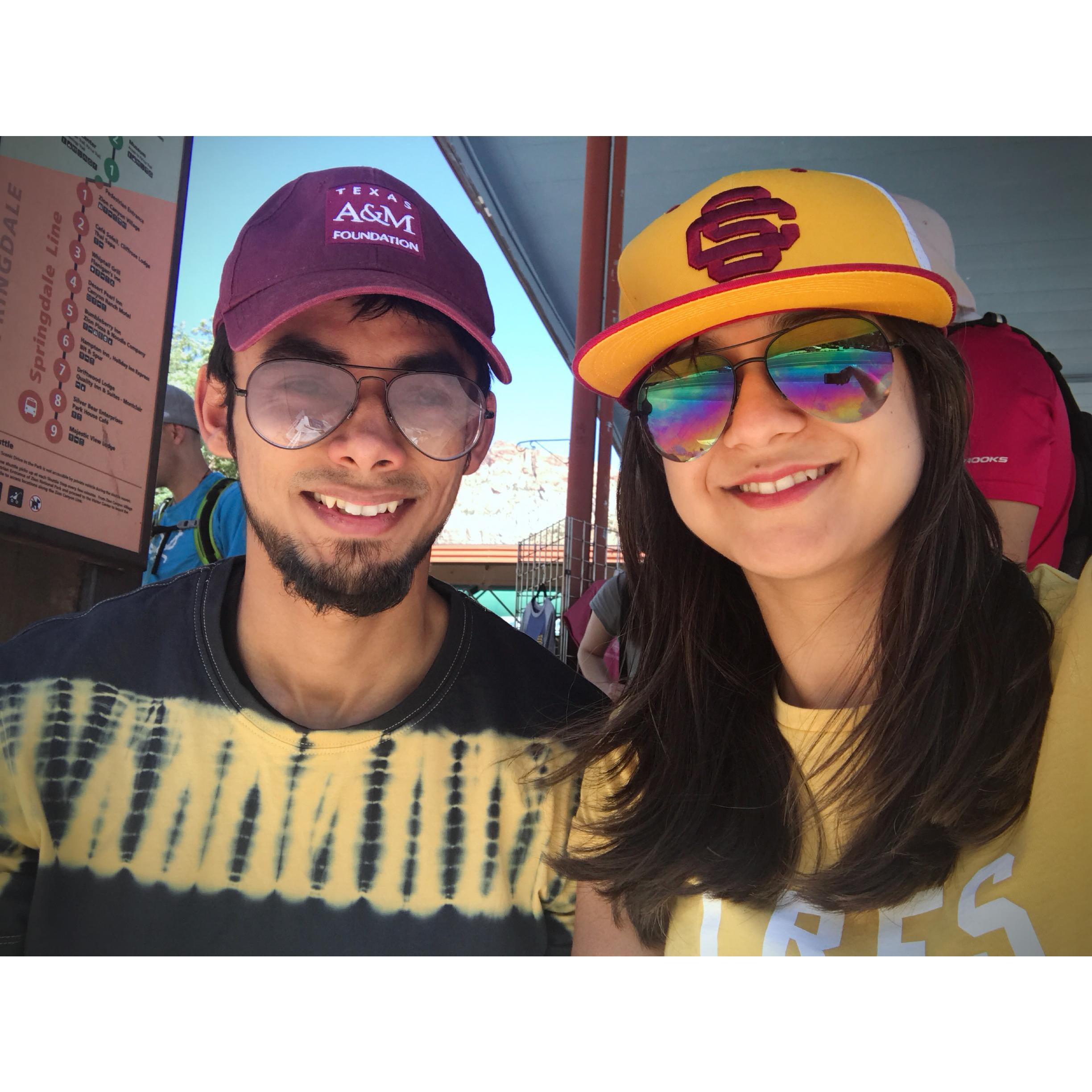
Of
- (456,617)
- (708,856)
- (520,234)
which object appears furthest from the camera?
(520,234)

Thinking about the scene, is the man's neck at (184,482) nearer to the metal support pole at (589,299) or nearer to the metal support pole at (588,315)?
the metal support pole at (588,315)

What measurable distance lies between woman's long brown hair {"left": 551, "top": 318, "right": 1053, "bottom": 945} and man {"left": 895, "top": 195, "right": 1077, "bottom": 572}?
19.1 inches

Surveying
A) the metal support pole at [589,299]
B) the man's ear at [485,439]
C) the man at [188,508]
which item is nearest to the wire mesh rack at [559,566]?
the metal support pole at [589,299]

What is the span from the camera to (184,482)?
2.95 meters

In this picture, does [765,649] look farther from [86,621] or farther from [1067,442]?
[86,621]

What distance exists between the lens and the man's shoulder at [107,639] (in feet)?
5.24

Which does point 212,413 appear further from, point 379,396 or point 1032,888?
point 1032,888

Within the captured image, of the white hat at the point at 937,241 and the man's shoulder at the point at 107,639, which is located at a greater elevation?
the white hat at the point at 937,241

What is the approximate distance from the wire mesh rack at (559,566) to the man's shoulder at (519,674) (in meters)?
2.54

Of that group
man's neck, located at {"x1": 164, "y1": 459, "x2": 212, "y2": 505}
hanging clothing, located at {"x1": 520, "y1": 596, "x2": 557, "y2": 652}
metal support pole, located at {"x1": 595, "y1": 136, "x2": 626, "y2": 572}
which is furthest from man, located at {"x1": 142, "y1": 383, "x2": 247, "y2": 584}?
metal support pole, located at {"x1": 595, "y1": 136, "x2": 626, "y2": 572}

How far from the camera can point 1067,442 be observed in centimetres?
186

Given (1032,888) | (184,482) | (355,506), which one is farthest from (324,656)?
(184,482)
